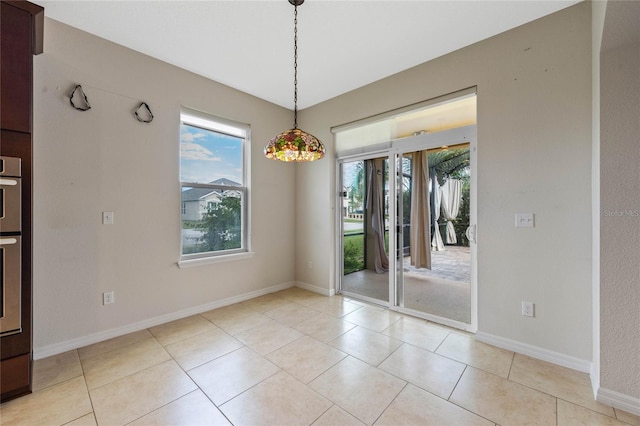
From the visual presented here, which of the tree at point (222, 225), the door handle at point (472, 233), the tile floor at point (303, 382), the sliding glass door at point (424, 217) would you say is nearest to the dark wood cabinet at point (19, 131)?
the tile floor at point (303, 382)

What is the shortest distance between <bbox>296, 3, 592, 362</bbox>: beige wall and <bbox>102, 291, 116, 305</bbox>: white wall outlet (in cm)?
364

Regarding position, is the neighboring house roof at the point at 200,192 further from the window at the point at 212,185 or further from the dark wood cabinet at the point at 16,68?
the dark wood cabinet at the point at 16,68

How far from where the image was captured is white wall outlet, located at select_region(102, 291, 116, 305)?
2.52 metres

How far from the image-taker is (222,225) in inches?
138

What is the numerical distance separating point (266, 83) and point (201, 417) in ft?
11.3

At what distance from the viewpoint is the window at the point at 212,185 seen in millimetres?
3156

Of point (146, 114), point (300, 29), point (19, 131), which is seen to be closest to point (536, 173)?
point (300, 29)

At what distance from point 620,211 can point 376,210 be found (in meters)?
2.52

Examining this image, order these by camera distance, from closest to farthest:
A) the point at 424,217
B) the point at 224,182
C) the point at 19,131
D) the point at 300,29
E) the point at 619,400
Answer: the point at 619,400 < the point at 19,131 < the point at 300,29 < the point at 424,217 < the point at 224,182

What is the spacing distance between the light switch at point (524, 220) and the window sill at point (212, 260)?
3.13 metres

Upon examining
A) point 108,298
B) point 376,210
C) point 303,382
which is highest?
point 376,210

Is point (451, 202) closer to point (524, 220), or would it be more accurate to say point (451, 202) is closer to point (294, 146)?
point (524, 220)

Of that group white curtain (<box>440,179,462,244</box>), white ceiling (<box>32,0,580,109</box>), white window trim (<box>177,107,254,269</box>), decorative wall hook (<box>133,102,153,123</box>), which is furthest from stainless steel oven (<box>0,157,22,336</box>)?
white curtain (<box>440,179,462,244</box>)

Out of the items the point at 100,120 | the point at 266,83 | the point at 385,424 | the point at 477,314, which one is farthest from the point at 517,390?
the point at 100,120
